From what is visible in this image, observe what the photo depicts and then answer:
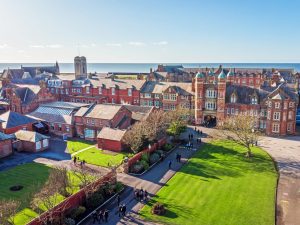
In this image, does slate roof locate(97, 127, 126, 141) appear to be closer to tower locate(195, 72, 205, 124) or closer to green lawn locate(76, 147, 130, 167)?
green lawn locate(76, 147, 130, 167)

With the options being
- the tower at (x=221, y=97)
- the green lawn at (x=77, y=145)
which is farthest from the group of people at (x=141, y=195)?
the tower at (x=221, y=97)

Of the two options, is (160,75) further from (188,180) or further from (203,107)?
(188,180)

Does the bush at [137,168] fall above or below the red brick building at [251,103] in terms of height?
below

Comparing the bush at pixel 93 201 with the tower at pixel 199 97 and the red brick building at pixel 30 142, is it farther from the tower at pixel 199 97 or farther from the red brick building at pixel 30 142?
the tower at pixel 199 97

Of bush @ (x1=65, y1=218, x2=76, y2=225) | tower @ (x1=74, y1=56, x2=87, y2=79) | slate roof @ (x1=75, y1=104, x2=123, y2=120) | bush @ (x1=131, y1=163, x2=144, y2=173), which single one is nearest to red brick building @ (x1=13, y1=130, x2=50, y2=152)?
slate roof @ (x1=75, y1=104, x2=123, y2=120)

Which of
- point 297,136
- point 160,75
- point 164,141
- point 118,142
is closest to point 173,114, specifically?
point 164,141
